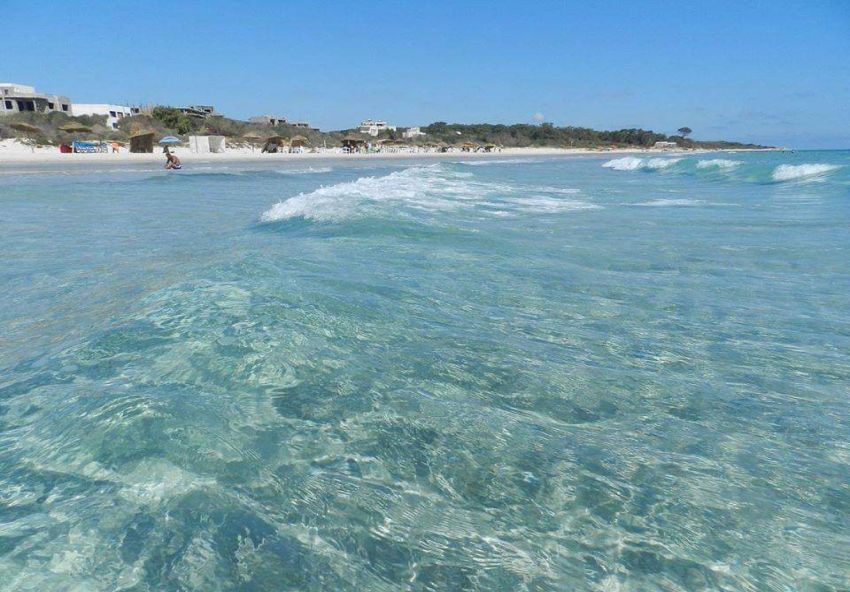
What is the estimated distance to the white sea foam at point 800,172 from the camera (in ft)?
79.4

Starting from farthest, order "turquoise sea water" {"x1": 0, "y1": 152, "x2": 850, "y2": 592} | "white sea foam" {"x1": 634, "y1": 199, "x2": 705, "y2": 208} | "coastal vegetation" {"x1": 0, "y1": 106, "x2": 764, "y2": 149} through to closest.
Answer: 1. "coastal vegetation" {"x1": 0, "y1": 106, "x2": 764, "y2": 149}
2. "white sea foam" {"x1": 634, "y1": 199, "x2": 705, "y2": 208}
3. "turquoise sea water" {"x1": 0, "y1": 152, "x2": 850, "y2": 592}

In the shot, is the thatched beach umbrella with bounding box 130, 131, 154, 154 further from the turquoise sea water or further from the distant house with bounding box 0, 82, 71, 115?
the turquoise sea water

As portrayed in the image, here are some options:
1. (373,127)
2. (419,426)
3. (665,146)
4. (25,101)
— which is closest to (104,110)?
(25,101)

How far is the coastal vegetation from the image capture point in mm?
48062

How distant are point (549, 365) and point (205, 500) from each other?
2308mm

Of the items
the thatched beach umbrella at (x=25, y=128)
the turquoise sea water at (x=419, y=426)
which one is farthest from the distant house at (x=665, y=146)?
the turquoise sea water at (x=419, y=426)

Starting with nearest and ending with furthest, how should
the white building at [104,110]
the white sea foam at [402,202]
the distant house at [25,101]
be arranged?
the white sea foam at [402,202], the distant house at [25,101], the white building at [104,110]

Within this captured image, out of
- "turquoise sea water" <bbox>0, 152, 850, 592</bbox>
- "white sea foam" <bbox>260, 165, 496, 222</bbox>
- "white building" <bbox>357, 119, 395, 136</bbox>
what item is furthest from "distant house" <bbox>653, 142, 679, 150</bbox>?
"turquoise sea water" <bbox>0, 152, 850, 592</bbox>

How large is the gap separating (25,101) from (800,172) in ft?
260

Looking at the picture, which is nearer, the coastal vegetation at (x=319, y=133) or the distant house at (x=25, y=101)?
the coastal vegetation at (x=319, y=133)

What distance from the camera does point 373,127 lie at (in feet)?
427

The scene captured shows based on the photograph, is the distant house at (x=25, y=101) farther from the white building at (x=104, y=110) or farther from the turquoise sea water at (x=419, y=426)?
the turquoise sea water at (x=419, y=426)

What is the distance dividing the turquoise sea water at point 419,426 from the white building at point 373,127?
120677mm

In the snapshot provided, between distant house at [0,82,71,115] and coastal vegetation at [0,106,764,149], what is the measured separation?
727cm
